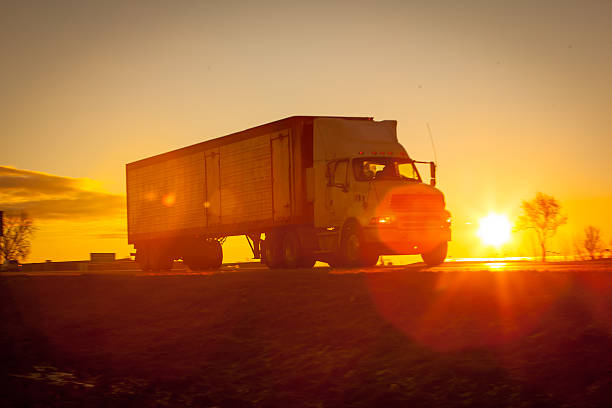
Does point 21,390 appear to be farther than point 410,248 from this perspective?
No

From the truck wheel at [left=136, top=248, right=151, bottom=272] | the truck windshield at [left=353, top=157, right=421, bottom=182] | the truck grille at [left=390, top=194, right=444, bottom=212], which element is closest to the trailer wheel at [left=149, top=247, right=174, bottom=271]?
the truck wheel at [left=136, top=248, right=151, bottom=272]

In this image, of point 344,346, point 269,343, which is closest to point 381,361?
point 344,346

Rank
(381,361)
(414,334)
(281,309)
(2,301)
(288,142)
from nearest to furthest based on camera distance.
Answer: (381,361) < (414,334) < (281,309) < (2,301) < (288,142)

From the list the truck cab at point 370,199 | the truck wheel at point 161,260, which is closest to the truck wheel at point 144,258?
the truck wheel at point 161,260

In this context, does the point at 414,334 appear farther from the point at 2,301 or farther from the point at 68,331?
the point at 2,301

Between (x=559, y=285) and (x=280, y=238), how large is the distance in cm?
1458

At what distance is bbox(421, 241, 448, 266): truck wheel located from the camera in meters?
25.0

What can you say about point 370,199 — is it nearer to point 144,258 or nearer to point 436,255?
point 436,255

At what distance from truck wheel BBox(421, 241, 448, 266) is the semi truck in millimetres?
30

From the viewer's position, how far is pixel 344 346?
13.1m

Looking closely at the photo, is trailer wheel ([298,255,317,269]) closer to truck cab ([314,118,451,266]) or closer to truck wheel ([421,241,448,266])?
truck cab ([314,118,451,266])

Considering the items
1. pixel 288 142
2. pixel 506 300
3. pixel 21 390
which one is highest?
pixel 288 142

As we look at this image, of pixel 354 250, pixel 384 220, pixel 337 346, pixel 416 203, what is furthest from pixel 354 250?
pixel 337 346

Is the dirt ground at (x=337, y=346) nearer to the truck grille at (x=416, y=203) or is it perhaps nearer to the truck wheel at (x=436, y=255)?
the truck grille at (x=416, y=203)
